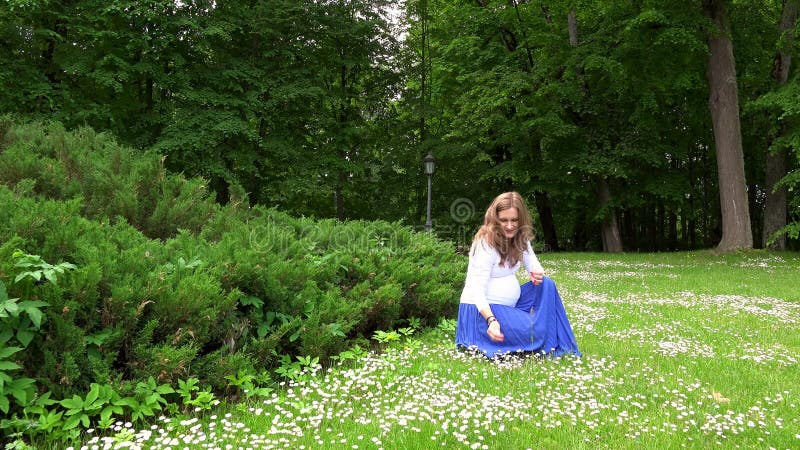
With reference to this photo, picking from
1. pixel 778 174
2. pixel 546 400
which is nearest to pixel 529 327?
pixel 546 400

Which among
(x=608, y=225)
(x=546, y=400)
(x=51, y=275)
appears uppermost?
(x=608, y=225)

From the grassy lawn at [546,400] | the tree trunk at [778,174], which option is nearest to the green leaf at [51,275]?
the grassy lawn at [546,400]

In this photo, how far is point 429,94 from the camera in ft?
88.0

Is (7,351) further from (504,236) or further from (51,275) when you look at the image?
(504,236)

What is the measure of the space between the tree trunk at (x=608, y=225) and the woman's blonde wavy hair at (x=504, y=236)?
20270mm

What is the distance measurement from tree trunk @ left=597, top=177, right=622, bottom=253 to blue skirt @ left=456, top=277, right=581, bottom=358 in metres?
20.1

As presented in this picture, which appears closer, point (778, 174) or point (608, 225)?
point (778, 174)

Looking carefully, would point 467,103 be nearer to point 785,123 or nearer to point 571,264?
point 571,264

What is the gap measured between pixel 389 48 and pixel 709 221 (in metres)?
28.9

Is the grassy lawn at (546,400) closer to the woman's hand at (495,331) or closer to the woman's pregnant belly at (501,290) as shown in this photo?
the woman's hand at (495,331)

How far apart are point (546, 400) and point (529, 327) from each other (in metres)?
1.24

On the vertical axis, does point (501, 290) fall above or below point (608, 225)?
below

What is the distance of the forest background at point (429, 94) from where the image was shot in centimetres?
1677

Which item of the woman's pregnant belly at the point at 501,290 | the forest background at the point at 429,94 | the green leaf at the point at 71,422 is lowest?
the green leaf at the point at 71,422
